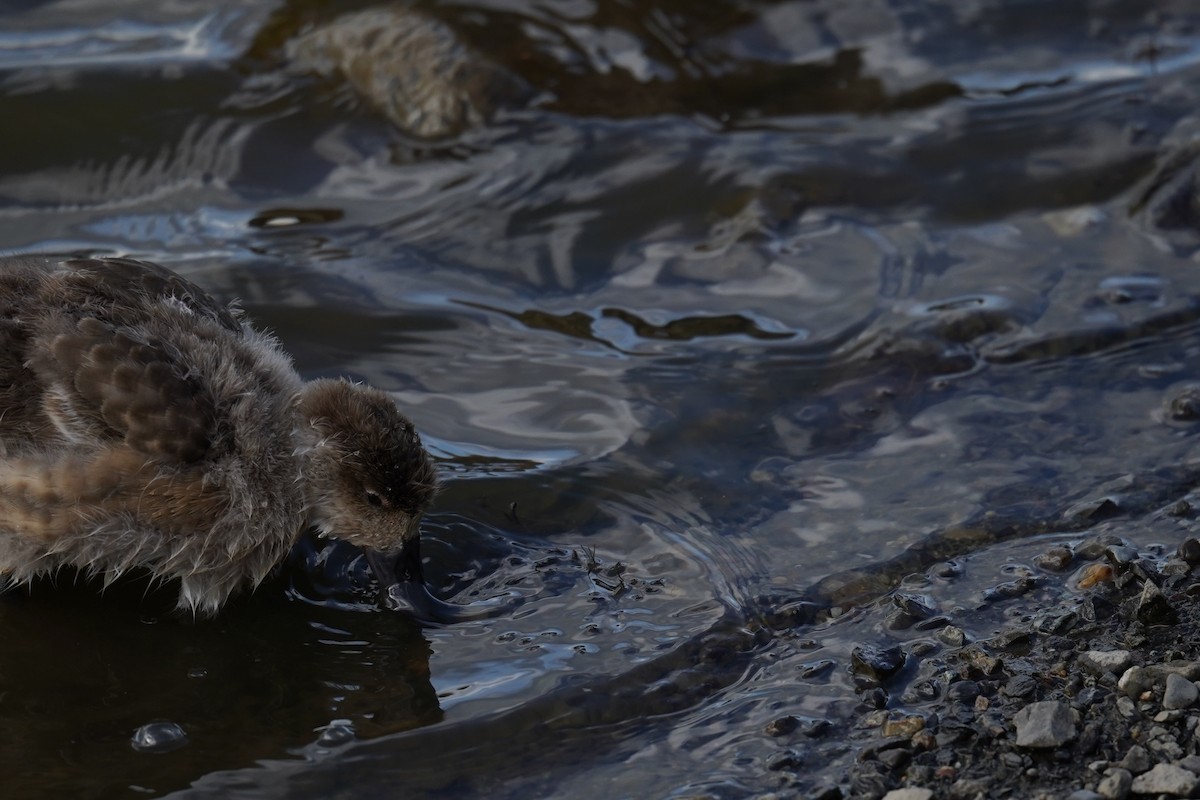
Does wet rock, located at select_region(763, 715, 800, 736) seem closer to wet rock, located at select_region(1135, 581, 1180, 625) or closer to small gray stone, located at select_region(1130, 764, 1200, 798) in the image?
small gray stone, located at select_region(1130, 764, 1200, 798)

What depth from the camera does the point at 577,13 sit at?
879 centimetres

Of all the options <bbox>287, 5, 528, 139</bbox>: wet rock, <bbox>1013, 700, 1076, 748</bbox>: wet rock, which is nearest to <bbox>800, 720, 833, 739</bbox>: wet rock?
<bbox>1013, 700, 1076, 748</bbox>: wet rock

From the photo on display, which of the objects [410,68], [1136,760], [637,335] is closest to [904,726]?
[1136,760]

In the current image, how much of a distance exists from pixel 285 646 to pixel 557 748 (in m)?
1.09

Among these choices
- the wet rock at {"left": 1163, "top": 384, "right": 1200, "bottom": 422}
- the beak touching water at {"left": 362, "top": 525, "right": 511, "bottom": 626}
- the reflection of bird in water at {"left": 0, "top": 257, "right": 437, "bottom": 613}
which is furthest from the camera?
the wet rock at {"left": 1163, "top": 384, "right": 1200, "bottom": 422}

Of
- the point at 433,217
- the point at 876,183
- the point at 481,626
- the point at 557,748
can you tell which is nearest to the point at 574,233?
the point at 433,217

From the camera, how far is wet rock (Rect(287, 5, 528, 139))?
7.97 meters

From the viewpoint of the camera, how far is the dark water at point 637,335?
442 centimetres

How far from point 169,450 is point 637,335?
2.47 metres

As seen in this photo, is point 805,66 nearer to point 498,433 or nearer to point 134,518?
point 498,433

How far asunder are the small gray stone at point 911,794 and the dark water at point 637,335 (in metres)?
0.28

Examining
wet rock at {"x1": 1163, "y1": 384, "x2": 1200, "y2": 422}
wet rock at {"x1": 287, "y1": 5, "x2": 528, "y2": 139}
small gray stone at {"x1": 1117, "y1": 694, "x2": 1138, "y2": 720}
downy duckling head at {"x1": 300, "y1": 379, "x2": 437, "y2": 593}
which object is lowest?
small gray stone at {"x1": 1117, "y1": 694, "x2": 1138, "y2": 720}

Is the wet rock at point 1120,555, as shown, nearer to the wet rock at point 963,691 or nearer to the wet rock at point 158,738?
the wet rock at point 963,691

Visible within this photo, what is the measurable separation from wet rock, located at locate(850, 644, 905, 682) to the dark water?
2.5 inches
